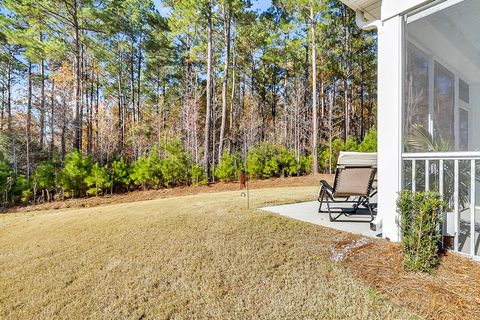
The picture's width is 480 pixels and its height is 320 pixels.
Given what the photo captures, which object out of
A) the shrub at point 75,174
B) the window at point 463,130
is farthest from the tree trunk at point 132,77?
the window at point 463,130

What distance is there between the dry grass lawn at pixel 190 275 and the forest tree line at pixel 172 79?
6590mm

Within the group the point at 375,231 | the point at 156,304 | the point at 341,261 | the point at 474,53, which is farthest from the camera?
the point at 474,53

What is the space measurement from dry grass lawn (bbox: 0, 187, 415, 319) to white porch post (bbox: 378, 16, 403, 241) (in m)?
0.66

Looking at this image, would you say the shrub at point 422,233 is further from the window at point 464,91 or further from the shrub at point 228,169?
the shrub at point 228,169

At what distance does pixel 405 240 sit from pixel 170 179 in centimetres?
891

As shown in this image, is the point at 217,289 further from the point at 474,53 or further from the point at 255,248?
the point at 474,53

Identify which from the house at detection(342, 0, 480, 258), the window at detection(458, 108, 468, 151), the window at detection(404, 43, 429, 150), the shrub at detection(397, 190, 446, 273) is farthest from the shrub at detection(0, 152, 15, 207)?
the window at detection(458, 108, 468, 151)

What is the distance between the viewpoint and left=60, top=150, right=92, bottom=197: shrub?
336 inches

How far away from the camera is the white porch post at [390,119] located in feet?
8.76

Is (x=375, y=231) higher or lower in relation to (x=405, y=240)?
lower

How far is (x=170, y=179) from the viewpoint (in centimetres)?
998

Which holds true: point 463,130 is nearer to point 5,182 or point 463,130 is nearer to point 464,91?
point 464,91

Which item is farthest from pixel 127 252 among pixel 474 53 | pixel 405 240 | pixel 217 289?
pixel 474 53

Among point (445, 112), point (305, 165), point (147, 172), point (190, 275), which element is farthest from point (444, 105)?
point (147, 172)
